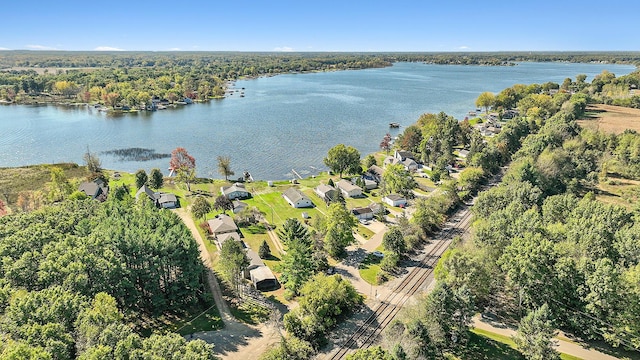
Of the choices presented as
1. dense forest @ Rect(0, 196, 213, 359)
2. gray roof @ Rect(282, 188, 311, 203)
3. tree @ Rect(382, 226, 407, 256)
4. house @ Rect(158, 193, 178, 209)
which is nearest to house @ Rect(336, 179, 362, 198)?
gray roof @ Rect(282, 188, 311, 203)

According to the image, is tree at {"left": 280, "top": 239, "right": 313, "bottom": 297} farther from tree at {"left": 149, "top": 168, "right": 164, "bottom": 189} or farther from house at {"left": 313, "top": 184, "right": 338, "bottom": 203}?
tree at {"left": 149, "top": 168, "right": 164, "bottom": 189}

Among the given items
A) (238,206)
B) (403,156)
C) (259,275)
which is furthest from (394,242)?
(403,156)

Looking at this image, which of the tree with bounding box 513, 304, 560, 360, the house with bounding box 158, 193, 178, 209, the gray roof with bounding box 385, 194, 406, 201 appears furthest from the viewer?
the gray roof with bounding box 385, 194, 406, 201

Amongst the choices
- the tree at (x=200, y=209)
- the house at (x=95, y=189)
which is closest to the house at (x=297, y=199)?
the tree at (x=200, y=209)

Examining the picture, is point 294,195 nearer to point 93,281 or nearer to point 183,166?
point 183,166

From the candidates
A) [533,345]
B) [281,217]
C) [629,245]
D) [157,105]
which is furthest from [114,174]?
[157,105]

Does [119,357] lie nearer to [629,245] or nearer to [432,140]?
[629,245]
